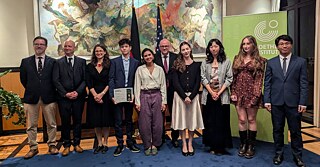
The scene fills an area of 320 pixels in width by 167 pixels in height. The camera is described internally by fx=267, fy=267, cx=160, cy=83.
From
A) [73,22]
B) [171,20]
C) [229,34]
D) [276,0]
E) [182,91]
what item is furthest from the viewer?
[276,0]

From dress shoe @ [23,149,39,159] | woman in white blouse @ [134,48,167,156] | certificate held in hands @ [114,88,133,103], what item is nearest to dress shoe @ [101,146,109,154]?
woman in white blouse @ [134,48,167,156]

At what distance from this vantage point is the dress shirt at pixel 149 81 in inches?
139

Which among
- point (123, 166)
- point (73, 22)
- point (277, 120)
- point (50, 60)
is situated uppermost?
point (73, 22)

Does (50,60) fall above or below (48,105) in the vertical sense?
above

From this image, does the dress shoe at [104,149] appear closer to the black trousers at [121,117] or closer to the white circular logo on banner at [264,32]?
the black trousers at [121,117]

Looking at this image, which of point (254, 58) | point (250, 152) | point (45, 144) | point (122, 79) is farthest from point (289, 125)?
point (45, 144)

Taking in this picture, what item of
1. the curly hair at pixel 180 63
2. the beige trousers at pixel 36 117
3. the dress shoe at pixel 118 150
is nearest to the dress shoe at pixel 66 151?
the beige trousers at pixel 36 117

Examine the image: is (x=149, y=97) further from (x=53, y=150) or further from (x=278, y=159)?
(x=278, y=159)

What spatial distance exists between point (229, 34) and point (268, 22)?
592 mm

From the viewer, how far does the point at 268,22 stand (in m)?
3.90

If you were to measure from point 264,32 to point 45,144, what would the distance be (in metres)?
3.79

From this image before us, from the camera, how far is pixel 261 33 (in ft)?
13.0

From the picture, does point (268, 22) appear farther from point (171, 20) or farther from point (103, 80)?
point (103, 80)


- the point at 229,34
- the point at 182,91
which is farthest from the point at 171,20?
the point at 182,91
